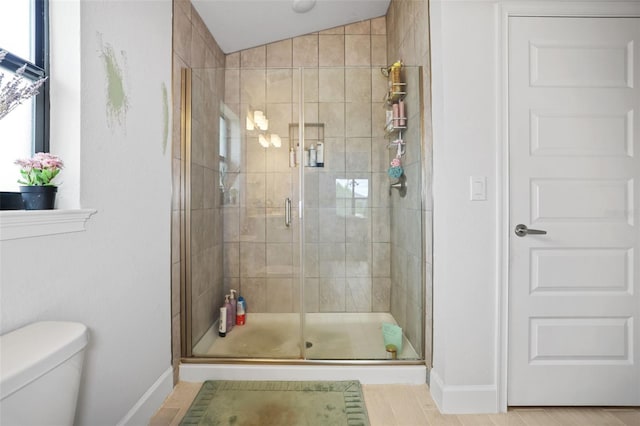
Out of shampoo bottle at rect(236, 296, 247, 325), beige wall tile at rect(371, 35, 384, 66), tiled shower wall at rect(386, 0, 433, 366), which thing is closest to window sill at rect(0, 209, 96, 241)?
shampoo bottle at rect(236, 296, 247, 325)

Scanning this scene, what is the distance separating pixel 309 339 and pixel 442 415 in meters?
0.85

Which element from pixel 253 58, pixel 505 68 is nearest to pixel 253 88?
pixel 253 58

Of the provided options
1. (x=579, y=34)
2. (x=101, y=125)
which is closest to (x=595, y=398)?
(x=579, y=34)

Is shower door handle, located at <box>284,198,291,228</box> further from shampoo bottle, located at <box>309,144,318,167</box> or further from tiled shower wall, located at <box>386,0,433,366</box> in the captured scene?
tiled shower wall, located at <box>386,0,433,366</box>

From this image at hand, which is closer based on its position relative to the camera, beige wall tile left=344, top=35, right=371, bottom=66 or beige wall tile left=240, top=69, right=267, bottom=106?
beige wall tile left=240, top=69, right=267, bottom=106

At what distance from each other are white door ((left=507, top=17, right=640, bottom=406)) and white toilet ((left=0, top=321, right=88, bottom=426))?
1822 millimetres

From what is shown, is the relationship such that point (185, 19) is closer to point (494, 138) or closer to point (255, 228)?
point (255, 228)

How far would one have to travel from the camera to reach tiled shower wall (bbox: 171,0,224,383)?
1.87 m

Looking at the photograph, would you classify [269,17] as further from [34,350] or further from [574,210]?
[34,350]

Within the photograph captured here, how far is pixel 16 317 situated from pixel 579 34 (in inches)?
102

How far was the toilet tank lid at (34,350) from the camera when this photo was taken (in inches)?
26.6

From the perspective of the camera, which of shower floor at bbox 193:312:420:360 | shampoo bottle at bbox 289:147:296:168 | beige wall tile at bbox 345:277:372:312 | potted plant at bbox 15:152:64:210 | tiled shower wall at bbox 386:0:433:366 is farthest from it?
beige wall tile at bbox 345:277:372:312

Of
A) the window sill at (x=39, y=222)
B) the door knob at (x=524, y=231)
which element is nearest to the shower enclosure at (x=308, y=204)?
the door knob at (x=524, y=231)

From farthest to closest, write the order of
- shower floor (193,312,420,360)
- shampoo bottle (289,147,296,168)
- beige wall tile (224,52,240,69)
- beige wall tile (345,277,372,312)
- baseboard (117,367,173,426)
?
beige wall tile (224,52,240,69)
beige wall tile (345,277,372,312)
shampoo bottle (289,147,296,168)
shower floor (193,312,420,360)
baseboard (117,367,173,426)
